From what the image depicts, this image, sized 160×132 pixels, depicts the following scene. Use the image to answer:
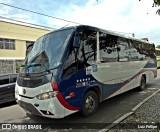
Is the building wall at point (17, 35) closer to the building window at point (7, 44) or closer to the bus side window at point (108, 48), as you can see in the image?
the building window at point (7, 44)

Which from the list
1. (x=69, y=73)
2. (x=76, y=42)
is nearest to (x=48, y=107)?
(x=69, y=73)

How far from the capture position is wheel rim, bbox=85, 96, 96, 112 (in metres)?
5.94

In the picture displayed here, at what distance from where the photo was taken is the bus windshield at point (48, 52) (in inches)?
205

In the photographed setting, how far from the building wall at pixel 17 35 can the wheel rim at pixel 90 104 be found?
66.3 feet

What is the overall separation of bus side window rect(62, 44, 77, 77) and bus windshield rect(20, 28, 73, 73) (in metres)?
0.20

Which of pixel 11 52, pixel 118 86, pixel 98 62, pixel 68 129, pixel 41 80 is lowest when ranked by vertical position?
pixel 68 129

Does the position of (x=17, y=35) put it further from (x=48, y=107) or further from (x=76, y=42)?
(x=48, y=107)

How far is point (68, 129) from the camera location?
5148 millimetres

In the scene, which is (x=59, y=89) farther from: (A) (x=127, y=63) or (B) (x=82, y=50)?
(A) (x=127, y=63)

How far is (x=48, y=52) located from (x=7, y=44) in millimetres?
21974

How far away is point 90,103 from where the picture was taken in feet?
19.9

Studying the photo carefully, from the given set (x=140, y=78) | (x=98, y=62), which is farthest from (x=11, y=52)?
(x=98, y=62)

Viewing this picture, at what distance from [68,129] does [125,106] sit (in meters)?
2.74

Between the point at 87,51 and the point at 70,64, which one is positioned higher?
the point at 87,51
